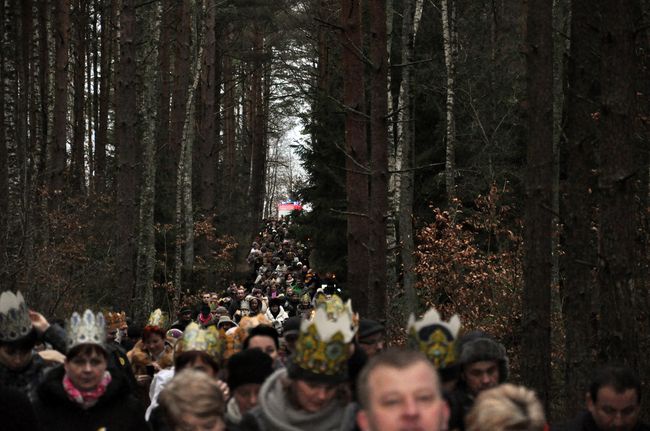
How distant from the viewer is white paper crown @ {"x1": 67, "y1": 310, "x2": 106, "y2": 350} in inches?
244

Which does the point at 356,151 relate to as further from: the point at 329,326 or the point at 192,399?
the point at 192,399

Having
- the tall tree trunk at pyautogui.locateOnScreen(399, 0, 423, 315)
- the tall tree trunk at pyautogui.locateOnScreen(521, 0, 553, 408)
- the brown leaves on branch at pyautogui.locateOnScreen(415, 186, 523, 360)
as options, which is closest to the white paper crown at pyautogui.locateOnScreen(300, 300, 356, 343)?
the tall tree trunk at pyautogui.locateOnScreen(521, 0, 553, 408)

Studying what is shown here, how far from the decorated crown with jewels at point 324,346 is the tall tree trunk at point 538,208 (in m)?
5.58

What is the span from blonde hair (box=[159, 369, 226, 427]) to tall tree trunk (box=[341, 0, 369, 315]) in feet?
38.5

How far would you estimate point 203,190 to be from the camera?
111ft

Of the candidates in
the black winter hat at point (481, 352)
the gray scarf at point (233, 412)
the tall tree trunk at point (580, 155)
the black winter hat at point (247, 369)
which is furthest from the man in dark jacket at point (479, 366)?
the tall tree trunk at point (580, 155)

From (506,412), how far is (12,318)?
3.93 metres

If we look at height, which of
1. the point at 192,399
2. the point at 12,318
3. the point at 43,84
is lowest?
the point at 192,399

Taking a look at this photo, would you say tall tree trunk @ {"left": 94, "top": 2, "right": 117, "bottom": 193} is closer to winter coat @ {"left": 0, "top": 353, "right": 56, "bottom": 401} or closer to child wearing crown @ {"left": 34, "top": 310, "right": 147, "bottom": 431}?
winter coat @ {"left": 0, "top": 353, "right": 56, "bottom": 401}

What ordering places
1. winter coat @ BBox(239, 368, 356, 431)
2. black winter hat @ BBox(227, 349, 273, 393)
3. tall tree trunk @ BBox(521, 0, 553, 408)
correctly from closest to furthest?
winter coat @ BBox(239, 368, 356, 431), black winter hat @ BBox(227, 349, 273, 393), tall tree trunk @ BBox(521, 0, 553, 408)

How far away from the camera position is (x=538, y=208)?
10.7m

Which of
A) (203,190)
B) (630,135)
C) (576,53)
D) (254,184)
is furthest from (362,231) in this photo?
(254,184)

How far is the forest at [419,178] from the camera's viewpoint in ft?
34.4

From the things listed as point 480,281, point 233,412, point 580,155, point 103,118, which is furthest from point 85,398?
point 103,118
